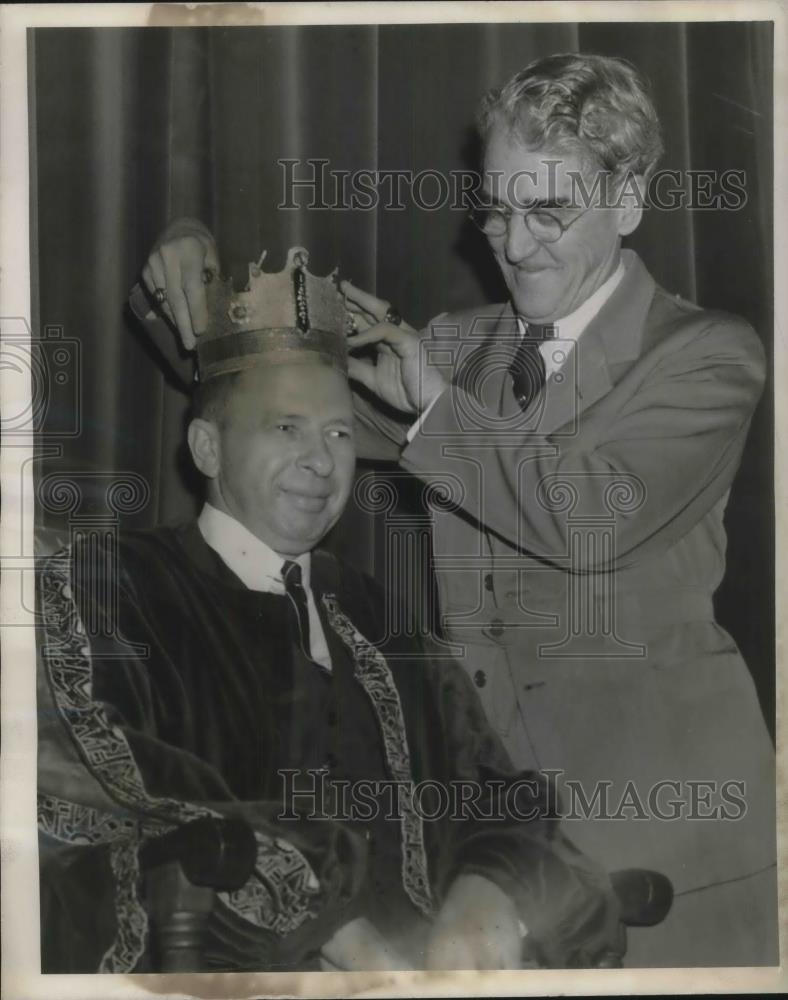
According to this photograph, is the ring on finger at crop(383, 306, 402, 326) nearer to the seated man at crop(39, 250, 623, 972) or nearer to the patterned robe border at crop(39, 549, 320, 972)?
the seated man at crop(39, 250, 623, 972)

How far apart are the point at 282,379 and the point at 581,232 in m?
0.90

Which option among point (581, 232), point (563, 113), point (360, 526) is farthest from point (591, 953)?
point (563, 113)

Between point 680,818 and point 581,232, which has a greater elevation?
point 581,232

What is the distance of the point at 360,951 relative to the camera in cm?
345

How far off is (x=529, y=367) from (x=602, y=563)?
1.85 ft

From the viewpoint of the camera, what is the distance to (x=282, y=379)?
334cm

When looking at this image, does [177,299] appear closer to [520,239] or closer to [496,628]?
[520,239]

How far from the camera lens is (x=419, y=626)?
11.4 feet

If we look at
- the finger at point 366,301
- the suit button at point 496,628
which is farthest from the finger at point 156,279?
the suit button at point 496,628

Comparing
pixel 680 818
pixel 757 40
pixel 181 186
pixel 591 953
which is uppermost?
pixel 757 40

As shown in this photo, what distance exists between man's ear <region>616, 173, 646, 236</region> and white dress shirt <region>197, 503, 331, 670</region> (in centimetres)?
128

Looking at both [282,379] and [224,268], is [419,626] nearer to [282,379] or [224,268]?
[282,379]

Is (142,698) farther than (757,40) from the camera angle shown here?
No

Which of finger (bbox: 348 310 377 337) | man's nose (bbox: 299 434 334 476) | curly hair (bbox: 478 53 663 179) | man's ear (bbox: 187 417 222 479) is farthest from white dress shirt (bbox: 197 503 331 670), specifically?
curly hair (bbox: 478 53 663 179)
